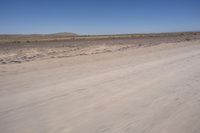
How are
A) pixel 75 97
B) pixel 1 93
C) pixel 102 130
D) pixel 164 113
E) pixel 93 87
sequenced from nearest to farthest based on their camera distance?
pixel 102 130
pixel 164 113
pixel 75 97
pixel 1 93
pixel 93 87

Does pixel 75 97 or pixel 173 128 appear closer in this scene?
pixel 173 128

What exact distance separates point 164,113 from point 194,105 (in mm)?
912

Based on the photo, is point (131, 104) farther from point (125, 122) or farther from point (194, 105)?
point (194, 105)

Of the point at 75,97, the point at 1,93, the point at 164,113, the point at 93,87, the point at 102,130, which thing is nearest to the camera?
the point at 102,130

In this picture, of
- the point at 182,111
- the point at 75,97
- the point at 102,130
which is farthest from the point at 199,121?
the point at 75,97

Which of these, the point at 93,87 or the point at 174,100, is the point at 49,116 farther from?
the point at 174,100

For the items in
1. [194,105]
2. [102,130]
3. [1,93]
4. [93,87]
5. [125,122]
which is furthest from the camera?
[93,87]

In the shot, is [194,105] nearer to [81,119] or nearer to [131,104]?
[131,104]

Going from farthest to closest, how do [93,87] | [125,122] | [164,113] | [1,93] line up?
[93,87] < [1,93] < [164,113] < [125,122]

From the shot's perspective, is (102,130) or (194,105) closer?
(102,130)

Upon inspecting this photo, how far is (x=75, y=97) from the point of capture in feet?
15.9

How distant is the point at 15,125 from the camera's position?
3.48 meters

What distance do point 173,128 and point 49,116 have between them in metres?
→ 2.19

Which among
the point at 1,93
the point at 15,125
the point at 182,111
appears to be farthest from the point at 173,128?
the point at 1,93
